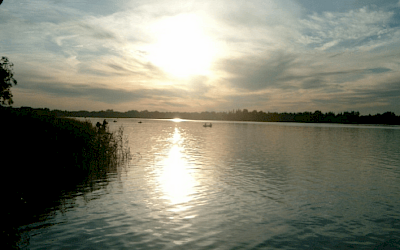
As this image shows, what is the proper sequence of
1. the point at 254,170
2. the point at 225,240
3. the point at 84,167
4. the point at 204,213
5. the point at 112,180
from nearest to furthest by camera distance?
the point at 225,240
the point at 204,213
the point at 112,180
the point at 84,167
the point at 254,170

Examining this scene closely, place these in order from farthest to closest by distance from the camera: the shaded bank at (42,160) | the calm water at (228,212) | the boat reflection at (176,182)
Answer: the boat reflection at (176,182)
the shaded bank at (42,160)
the calm water at (228,212)

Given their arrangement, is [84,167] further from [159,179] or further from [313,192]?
[313,192]

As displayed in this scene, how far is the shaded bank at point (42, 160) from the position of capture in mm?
17359

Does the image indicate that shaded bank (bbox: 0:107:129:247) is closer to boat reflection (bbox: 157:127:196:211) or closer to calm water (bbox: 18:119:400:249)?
calm water (bbox: 18:119:400:249)

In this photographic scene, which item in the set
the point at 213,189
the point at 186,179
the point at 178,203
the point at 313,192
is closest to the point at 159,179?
the point at 186,179

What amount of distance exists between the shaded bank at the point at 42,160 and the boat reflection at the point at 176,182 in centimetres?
621

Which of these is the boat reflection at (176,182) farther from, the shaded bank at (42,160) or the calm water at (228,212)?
the shaded bank at (42,160)

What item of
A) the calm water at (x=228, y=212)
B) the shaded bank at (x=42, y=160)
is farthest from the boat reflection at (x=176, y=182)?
the shaded bank at (x=42, y=160)

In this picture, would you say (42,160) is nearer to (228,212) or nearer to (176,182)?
(176,182)

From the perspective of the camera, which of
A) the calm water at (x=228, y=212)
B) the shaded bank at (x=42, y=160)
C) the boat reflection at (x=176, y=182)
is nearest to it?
the calm water at (x=228, y=212)

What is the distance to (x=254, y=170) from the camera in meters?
30.2

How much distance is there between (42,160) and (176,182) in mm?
11335

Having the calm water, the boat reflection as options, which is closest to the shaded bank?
the calm water

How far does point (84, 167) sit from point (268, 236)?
1960cm
